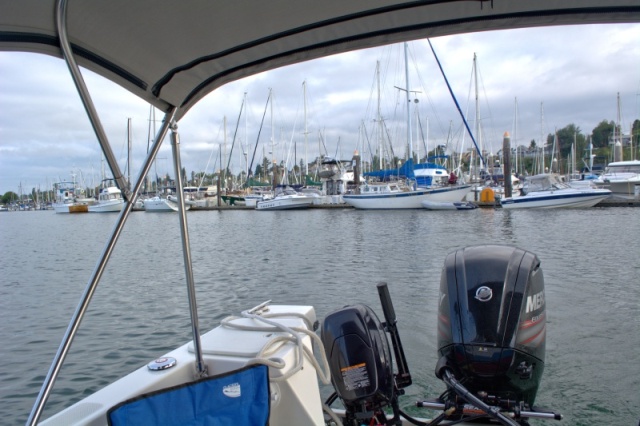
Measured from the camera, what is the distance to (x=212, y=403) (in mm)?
1735

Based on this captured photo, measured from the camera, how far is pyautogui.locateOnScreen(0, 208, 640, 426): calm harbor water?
17.1 ft

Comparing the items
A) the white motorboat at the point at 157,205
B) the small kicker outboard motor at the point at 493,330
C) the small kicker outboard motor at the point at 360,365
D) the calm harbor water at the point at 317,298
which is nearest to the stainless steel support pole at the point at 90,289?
the small kicker outboard motor at the point at 360,365

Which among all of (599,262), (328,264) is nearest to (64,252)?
(328,264)

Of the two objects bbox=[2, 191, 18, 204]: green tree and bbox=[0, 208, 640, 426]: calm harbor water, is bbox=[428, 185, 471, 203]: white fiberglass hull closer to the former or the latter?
bbox=[0, 208, 640, 426]: calm harbor water

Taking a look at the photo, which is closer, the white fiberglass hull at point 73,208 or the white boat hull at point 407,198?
the white boat hull at point 407,198

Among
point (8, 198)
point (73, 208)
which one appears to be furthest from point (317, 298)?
point (8, 198)

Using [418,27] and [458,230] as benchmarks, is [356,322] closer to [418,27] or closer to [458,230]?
[418,27]

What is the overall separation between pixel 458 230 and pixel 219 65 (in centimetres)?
1983

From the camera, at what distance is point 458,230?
20844mm

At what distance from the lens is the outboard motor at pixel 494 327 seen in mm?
2299

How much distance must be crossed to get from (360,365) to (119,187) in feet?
4.08

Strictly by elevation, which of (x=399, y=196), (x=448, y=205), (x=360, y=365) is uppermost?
(x=360, y=365)

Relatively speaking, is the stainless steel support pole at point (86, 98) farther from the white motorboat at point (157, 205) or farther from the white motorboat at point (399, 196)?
the white motorboat at point (157, 205)

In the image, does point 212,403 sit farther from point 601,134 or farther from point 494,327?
point 601,134
